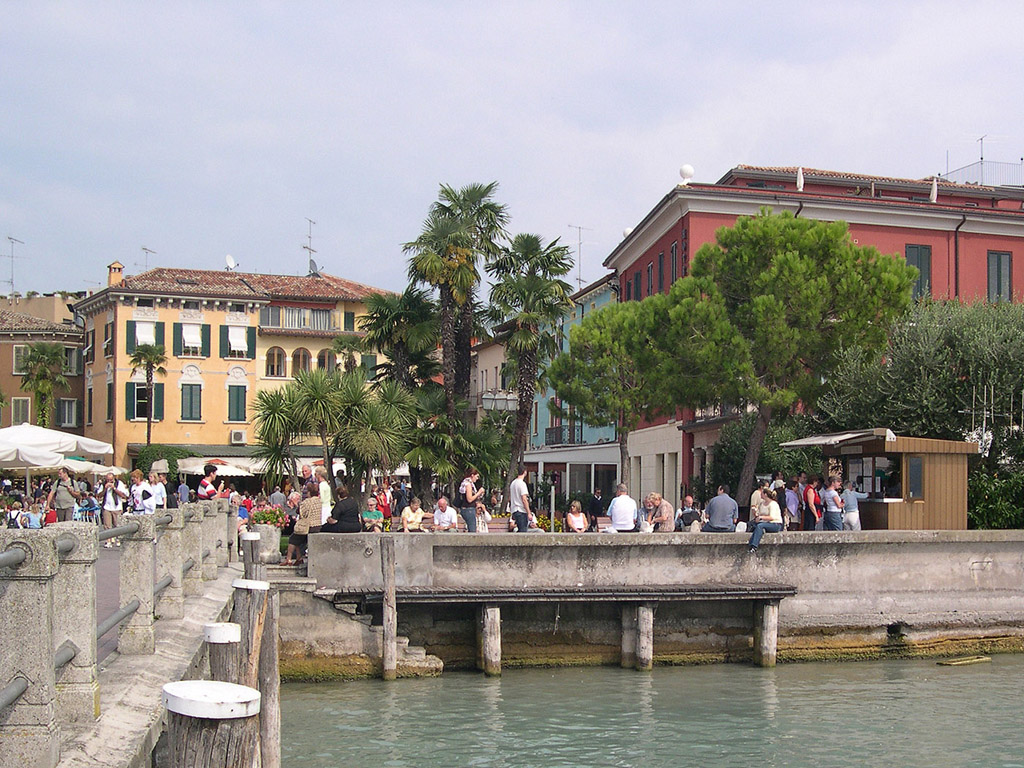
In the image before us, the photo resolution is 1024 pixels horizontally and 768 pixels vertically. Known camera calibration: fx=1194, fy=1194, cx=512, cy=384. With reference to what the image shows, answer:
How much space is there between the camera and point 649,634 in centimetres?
1986

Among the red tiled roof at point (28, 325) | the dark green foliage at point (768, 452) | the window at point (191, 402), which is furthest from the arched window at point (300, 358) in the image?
the dark green foliage at point (768, 452)

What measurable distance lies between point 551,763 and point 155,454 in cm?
4788

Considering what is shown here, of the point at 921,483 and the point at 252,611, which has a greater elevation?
the point at 921,483

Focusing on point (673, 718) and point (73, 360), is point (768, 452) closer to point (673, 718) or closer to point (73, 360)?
point (673, 718)

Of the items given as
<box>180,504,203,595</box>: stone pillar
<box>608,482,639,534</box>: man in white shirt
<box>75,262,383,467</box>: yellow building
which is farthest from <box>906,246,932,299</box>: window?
<box>75,262,383,467</box>: yellow building

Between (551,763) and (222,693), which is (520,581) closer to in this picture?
(551,763)

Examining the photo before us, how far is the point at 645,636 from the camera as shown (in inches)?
781

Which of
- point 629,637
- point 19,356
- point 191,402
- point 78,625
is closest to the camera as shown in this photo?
point 78,625

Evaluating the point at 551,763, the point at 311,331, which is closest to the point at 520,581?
the point at 551,763

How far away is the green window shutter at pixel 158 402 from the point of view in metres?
62.4

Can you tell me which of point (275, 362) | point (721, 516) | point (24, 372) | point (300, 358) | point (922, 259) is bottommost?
point (721, 516)

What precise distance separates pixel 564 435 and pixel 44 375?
3016 centimetres

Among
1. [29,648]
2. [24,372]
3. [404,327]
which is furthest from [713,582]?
[24,372]

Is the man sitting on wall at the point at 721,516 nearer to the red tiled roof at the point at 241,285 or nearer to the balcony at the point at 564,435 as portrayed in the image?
the balcony at the point at 564,435
